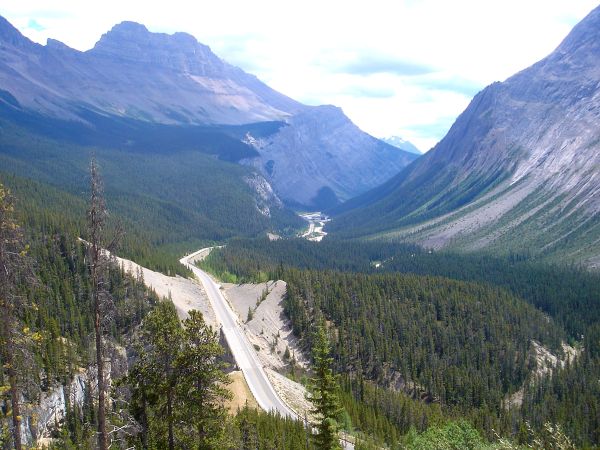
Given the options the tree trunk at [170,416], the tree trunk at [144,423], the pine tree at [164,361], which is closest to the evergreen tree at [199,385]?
the pine tree at [164,361]

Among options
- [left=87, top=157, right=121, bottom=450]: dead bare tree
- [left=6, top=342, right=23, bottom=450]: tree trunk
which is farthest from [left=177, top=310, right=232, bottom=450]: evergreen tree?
[left=6, top=342, right=23, bottom=450]: tree trunk

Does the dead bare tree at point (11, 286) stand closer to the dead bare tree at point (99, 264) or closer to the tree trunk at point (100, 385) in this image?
the dead bare tree at point (99, 264)

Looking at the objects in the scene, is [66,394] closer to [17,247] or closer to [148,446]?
[148,446]

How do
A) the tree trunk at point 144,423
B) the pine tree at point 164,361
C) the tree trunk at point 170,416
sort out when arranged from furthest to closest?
1. the tree trunk at point 144,423
2. the tree trunk at point 170,416
3. the pine tree at point 164,361

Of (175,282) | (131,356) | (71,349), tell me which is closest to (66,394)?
(71,349)

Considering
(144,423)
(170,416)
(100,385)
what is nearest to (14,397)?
(100,385)

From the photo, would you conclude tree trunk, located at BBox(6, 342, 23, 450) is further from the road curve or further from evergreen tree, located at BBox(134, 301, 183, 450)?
the road curve
